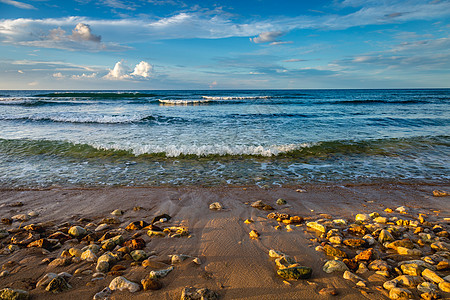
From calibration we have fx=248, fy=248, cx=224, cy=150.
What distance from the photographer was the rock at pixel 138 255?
8.44 ft

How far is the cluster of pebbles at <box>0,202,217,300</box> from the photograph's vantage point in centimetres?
214

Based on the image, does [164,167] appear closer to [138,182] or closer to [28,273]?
[138,182]

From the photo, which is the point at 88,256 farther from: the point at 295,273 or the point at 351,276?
the point at 351,276

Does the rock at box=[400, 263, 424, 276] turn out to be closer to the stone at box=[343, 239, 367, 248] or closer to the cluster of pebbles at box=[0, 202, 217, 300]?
the stone at box=[343, 239, 367, 248]

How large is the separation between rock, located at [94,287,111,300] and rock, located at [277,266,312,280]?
1.50 meters

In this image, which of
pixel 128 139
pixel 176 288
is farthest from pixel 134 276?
pixel 128 139

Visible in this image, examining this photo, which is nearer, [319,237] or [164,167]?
[319,237]

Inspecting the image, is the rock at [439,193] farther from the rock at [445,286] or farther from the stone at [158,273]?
the stone at [158,273]

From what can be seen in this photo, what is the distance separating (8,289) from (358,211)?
14.3 ft

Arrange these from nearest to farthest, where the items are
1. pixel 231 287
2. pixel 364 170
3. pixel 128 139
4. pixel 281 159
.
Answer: pixel 231 287 < pixel 364 170 < pixel 281 159 < pixel 128 139

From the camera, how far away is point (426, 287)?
2053mm

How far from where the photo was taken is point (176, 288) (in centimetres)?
215

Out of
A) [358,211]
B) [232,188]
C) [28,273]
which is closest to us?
[28,273]

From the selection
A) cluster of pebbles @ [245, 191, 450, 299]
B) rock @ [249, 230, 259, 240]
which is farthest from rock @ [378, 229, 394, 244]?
rock @ [249, 230, 259, 240]
